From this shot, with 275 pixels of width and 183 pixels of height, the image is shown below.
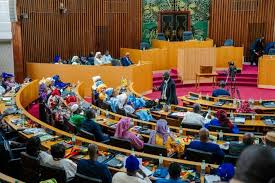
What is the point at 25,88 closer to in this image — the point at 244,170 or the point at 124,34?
the point at 124,34

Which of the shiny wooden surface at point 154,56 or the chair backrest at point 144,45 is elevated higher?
the chair backrest at point 144,45

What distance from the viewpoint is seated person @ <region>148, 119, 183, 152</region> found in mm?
6738

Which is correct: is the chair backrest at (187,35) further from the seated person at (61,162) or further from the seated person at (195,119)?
the seated person at (61,162)

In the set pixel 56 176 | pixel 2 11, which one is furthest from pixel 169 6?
pixel 56 176

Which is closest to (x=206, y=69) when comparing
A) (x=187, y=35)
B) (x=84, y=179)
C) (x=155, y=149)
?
(x=187, y=35)

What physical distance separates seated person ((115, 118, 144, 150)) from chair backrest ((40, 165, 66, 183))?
197 cm

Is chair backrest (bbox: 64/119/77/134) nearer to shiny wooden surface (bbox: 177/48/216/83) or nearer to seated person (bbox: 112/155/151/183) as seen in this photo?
seated person (bbox: 112/155/151/183)

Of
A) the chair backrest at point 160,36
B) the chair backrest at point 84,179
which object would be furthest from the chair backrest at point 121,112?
the chair backrest at point 160,36

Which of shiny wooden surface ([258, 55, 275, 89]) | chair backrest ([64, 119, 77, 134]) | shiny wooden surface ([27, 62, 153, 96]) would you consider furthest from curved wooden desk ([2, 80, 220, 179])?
shiny wooden surface ([258, 55, 275, 89])

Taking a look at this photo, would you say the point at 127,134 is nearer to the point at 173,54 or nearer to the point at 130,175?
the point at 130,175

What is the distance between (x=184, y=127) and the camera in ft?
26.8

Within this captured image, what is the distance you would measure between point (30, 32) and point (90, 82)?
148 inches

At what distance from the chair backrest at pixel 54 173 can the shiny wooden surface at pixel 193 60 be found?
11646 millimetres

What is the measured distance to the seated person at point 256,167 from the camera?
116cm
